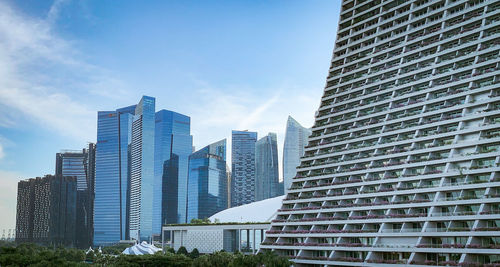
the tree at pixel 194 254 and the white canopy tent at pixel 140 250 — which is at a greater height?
the tree at pixel 194 254

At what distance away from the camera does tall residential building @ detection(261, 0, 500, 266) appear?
64.5 m

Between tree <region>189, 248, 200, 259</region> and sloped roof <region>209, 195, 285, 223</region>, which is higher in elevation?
sloped roof <region>209, 195, 285, 223</region>

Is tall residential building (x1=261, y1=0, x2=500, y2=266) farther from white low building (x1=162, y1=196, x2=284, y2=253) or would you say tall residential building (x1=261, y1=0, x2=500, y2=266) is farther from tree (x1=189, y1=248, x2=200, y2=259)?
tree (x1=189, y1=248, x2=200, y2=259)

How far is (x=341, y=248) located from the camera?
7519 cm

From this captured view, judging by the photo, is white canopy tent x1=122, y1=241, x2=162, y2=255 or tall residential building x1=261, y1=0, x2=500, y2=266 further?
white canopy tent x1=122, y1=241, x2=162, y2=255

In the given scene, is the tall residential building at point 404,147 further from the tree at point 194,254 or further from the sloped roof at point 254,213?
the sloped roof at point 254,213

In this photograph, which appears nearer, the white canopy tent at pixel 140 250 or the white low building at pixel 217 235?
the white low building at pixel 217 235

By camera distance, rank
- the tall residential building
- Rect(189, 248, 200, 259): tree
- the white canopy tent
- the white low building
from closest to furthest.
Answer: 1. the tall residential building
2. the white low building
3. Rect(189, 248, 200, 259): tree
4. the white canopy tent

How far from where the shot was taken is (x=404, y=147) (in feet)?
248

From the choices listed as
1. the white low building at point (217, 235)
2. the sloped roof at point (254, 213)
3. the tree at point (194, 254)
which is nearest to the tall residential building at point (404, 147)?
the white low building at point (217, 235)

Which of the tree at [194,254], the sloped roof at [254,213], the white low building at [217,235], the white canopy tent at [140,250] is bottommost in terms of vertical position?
the white canopy tent at [140,250]

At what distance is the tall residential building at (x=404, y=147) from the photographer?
64500 mm

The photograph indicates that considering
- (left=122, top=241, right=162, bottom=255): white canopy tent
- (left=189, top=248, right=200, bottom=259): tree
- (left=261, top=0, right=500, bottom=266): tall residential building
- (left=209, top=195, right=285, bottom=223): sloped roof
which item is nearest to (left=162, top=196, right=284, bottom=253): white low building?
(left=209, top=195, right=285, bottom=223): sloped roof

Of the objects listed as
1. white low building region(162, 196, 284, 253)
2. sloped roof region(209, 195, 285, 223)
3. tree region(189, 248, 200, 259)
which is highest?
sloped roof region(209, 195, 285, 223)
